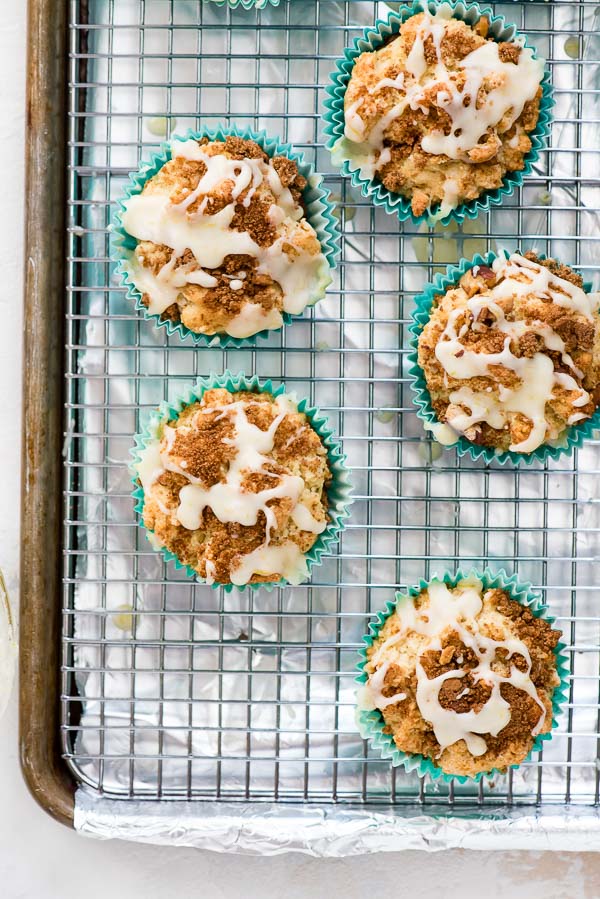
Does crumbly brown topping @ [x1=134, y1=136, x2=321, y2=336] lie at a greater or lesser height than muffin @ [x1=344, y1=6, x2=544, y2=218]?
lesser

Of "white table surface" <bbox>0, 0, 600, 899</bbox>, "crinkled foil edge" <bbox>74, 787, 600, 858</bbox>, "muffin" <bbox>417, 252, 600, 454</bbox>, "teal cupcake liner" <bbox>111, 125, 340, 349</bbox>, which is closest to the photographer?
"muffin" <bbox>417, 252, 600, 454</bbox>

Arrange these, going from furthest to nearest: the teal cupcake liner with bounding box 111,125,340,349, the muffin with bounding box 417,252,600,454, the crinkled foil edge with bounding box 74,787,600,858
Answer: the crinkled foil edge with bounding box 74,787,600,858
the teal cupcake liner with bounding box 111,125,340,349
the muffin with bounding box 417,252,600,454

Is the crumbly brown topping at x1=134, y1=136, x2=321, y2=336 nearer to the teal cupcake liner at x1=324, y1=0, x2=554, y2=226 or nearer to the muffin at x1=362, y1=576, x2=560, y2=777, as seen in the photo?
the teal cupcake liner at x1=324, y1=0, x2=554, y2=226

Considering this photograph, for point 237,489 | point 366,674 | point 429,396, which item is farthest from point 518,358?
point 366,674

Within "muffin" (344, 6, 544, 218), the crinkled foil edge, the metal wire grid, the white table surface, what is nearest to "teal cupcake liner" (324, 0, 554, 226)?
"muffin" (344, 6, 544, 218)

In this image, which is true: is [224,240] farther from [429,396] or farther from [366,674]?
[366,674]

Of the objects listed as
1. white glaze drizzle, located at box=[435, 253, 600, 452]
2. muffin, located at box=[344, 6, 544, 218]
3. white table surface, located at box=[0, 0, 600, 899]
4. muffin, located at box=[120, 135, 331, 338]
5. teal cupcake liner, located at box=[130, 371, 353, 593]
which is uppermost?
muffin, located at box=[344, 6, 544, 218]

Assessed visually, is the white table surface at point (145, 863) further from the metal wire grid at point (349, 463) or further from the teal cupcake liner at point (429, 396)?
the teal cupcake liner at point (429, 396)
